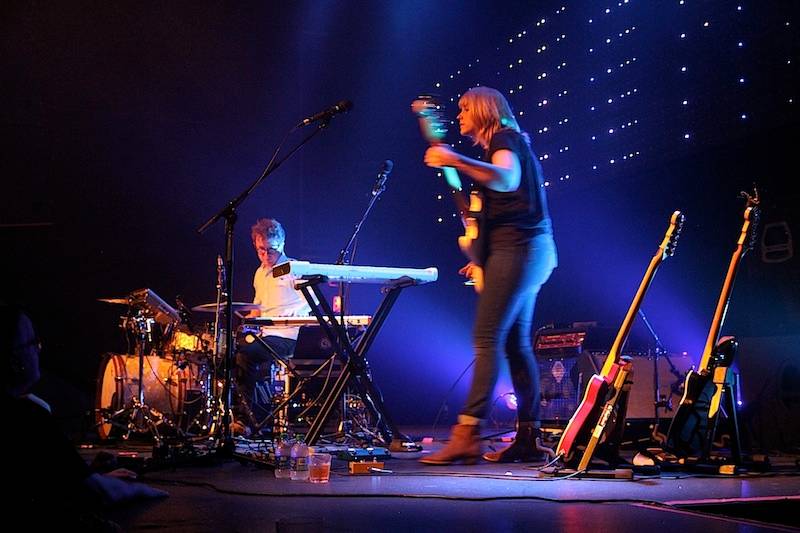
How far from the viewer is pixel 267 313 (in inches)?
274

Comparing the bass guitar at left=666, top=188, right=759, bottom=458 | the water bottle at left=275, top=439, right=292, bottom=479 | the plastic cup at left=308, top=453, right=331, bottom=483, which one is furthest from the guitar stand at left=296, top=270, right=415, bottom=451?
the bass guitar at left=666, top=188, right=759, bottom=458

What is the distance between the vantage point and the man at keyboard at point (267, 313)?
6691mm

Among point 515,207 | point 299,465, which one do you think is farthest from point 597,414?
point 299,465

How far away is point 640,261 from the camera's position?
22.4 feet

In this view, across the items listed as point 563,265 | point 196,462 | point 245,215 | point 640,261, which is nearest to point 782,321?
point 640,261

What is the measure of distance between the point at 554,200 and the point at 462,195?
373 cm

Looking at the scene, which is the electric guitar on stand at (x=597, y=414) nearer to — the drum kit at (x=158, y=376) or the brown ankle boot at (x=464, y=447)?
the brown ankle boot at (x=464, y=447)

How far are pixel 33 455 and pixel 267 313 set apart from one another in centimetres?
486

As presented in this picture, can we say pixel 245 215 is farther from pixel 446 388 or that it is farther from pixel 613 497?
pixel 613 497

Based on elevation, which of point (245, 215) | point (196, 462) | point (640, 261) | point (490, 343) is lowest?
point (196, 462)

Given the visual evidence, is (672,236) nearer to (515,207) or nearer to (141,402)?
(515,207)

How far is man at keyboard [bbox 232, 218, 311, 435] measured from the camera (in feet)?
22.0

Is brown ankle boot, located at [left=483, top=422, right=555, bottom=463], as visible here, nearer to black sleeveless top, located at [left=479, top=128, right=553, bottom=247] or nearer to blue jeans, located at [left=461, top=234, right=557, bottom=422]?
blue jeans, located at [left=461, top=234, right=557, bottom=422]

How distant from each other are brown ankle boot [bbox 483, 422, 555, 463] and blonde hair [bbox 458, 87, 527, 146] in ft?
4.86
